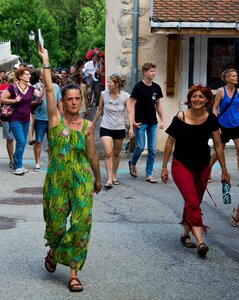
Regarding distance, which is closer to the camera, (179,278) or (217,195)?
(179,278)

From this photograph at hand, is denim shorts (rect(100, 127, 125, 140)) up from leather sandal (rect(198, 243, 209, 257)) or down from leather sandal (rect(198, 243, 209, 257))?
up

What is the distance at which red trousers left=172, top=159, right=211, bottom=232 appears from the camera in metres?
7.80

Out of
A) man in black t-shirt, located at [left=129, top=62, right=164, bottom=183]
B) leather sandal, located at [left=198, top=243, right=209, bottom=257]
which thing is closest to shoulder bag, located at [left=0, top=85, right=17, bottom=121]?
man in black t-shirt, located at [left=129, top=62, right=164, bottom=183]

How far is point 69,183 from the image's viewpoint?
660 centimetres

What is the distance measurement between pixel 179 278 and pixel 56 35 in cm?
5822

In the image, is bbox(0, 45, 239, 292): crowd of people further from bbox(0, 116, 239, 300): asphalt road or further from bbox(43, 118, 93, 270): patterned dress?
bbox(0, 116, 239, 300): asphalt road

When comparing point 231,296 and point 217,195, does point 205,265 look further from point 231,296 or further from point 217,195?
point 217,195

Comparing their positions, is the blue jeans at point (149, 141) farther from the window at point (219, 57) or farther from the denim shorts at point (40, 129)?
the window at point (219, 57)

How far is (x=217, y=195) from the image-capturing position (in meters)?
11.5

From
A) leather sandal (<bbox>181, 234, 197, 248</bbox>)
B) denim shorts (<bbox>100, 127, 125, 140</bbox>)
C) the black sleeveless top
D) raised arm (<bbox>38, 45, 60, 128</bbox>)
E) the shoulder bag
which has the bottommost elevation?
leather sandal (<bbox>181, 234, 197, 248</bbox>)

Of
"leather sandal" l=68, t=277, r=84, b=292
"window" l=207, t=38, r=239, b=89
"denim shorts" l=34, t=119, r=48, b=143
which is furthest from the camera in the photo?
"window" l=207, t=38, r=239, b=89

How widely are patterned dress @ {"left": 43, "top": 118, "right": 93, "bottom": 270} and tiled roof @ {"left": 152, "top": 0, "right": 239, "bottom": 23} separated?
333 inches

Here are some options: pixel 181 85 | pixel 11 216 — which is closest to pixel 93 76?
pixel 181 85

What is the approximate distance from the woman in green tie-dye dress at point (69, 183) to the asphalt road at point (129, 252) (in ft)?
1.09
